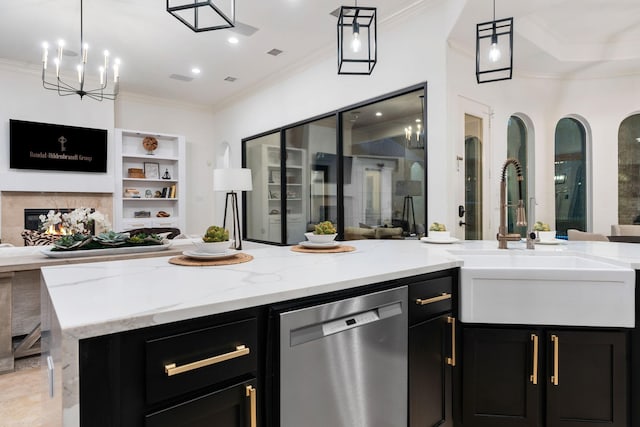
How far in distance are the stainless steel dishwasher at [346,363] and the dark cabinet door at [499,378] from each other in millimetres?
428

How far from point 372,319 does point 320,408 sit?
36 cm

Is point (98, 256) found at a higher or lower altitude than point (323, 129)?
lower

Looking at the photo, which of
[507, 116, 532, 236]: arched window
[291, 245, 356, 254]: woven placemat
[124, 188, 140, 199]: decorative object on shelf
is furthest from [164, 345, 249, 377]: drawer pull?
[124, 188, 140, 199]: decorative object on shelf

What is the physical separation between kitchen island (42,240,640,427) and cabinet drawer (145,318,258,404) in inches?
2.2

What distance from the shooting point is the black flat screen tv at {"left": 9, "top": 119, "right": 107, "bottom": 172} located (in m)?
5.00

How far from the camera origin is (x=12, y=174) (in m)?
4.99

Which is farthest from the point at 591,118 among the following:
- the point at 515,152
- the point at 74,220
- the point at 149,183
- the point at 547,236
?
the point at 149,183

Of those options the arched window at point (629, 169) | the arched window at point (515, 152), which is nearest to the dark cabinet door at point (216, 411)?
the arched window at point (515, 152)

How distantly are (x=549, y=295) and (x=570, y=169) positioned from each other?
13.2 ft

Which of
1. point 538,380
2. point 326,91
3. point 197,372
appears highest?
point 326,91

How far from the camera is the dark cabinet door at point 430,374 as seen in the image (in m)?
1.52

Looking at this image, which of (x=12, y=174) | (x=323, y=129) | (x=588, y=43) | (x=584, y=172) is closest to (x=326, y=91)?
(x=323, y=129)

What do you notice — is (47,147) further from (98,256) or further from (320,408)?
(320,408)

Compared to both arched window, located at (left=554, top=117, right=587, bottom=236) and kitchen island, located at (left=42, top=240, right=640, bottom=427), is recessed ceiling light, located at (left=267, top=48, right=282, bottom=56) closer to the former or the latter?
kitchen island, located at (left=42, top=240, right=640, bottom=427)
